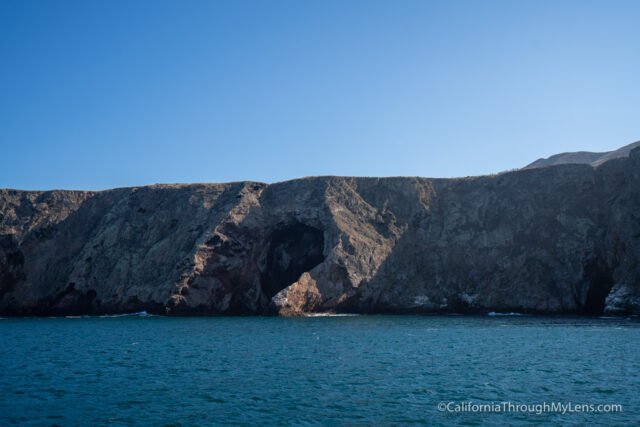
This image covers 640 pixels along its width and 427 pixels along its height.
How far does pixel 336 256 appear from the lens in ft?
259

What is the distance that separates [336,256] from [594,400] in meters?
56.8

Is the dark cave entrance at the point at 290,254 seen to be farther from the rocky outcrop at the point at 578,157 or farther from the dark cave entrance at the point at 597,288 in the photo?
the rocky outcrop at the point at 578,157

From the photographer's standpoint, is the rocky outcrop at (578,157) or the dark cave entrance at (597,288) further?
the rocky outcrop at (578,157)

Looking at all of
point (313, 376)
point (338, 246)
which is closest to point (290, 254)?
point (338, 246)

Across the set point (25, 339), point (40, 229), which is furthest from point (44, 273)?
point (25, 339)

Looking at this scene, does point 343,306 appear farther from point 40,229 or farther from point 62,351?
point 40,229

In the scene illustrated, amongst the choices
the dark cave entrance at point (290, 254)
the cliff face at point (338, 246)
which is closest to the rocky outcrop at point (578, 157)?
the cliff face at point (338, 246)

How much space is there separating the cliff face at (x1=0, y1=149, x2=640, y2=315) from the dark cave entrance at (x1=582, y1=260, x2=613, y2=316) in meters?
0.15

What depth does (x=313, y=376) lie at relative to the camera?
1156 inches

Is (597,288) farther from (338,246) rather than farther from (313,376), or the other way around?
(313,376)

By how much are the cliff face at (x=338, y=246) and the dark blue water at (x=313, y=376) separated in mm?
26260

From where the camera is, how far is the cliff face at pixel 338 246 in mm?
75875

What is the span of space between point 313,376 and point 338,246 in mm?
51066

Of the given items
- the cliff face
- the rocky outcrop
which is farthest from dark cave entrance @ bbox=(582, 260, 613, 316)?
the rocky outcrop
